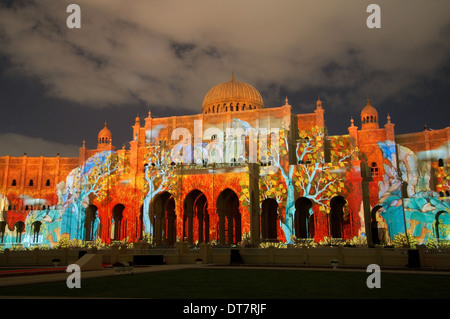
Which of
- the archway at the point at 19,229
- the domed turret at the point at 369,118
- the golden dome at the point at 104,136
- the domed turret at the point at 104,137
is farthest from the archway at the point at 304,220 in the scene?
the archway at the point at 19,229

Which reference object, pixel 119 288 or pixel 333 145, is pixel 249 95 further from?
pixel 119 288

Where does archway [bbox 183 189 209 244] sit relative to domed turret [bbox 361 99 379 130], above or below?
below

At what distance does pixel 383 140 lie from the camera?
4822 centimetres

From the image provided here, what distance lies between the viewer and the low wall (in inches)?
963

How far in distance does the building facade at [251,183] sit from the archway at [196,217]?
12 cm

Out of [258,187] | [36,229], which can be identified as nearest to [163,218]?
[258,187]

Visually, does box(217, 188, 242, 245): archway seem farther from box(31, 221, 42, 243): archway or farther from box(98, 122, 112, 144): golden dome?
box(31, 221, 42, 243): archway

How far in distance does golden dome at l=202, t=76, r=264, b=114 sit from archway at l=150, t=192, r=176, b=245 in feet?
49.7

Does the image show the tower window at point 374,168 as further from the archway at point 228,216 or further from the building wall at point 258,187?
the archway at point 228,216

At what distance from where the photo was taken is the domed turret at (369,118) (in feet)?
167

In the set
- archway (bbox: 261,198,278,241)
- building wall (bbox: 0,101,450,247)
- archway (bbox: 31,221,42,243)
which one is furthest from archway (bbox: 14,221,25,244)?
archway (bbox: 261,198,278,241)

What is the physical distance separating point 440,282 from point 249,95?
139ft
